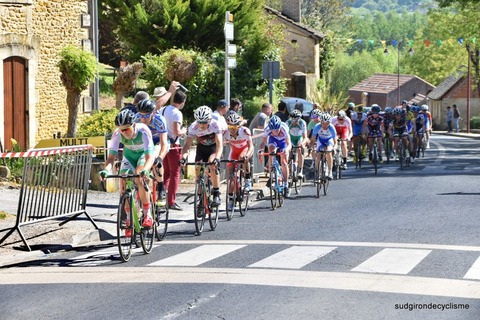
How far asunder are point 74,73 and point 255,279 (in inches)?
583

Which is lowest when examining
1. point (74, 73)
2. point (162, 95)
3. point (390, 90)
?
point (162, 95)

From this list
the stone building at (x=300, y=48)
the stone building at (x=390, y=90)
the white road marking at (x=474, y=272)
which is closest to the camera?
the white road marking at (x=474, y=272)

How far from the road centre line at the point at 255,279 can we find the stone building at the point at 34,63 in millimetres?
12808

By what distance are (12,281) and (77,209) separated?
4150mm

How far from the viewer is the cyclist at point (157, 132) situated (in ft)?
48.5

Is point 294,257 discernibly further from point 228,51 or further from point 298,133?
point 228,51

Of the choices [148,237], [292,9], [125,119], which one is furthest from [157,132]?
[292,9]

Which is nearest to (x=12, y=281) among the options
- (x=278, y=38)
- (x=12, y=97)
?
(x=12, y=97)

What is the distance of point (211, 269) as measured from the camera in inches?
488

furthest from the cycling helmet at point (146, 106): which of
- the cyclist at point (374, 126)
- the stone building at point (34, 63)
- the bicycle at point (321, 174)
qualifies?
the cyclist at point (374, 126)

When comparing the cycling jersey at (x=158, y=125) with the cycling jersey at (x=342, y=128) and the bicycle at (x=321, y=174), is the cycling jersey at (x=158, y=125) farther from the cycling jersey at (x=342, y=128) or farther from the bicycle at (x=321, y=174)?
the cycling jersey at (x=342, y=128)

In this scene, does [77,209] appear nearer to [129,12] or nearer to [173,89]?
[173,89]

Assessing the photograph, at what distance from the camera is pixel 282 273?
39.4 ft

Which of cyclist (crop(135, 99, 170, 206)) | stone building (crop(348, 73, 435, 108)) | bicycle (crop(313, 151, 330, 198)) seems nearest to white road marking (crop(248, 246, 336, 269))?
cyclist (crop(135, 99, 170, 206))
